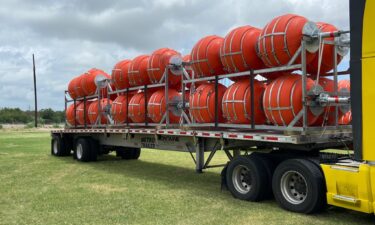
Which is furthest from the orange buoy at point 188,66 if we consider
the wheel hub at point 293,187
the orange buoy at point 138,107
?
the wheel hub at point 293,187

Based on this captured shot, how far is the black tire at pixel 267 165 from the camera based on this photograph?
7.50 meters

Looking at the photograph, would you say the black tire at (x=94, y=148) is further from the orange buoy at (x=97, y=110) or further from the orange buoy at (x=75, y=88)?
the orange buoy at (x=75, y=88)

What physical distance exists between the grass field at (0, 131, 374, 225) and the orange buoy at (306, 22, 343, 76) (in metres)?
2.55

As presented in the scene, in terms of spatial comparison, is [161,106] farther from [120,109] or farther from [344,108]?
[344,108]

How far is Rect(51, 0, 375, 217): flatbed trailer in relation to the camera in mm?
5246

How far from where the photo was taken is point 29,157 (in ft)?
54.4

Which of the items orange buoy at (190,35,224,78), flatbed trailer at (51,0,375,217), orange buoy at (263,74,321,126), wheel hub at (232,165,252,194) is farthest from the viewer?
orange buoy at (190,35,224,78)

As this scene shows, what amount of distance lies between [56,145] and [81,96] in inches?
112

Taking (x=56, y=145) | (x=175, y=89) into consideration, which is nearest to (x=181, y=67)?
(x=175, y=89)

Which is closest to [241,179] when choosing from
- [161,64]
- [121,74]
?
[161,64]

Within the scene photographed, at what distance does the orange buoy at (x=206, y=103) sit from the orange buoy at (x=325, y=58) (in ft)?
6.87

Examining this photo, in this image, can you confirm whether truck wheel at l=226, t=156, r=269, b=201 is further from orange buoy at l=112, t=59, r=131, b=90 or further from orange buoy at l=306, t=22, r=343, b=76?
orange buoy at l=112, t=59, r=131, b=90

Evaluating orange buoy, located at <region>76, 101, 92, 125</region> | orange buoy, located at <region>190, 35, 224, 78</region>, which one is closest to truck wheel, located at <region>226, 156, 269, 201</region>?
orange buoy, located at <region>190, 35, 224, 78</region>

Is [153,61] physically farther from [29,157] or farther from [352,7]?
[29,157]
